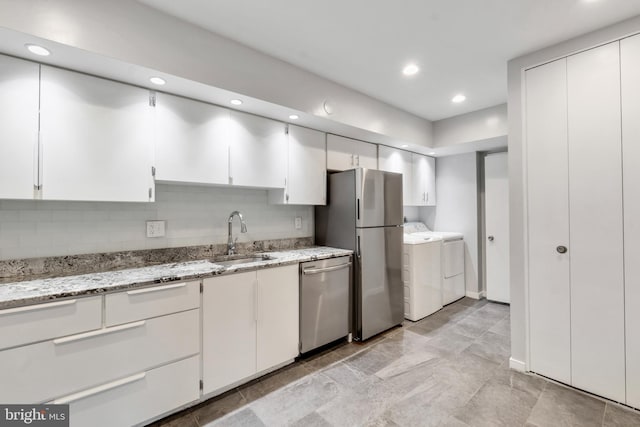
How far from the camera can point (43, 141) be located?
162 cm

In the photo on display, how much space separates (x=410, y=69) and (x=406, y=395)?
2.71 m

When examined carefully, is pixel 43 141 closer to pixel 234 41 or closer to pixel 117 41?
pixel 117 41

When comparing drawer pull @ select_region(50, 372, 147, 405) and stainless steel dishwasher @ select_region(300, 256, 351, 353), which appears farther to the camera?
stainless steel dishwasher @ select_region(300, 256, 351, 353)

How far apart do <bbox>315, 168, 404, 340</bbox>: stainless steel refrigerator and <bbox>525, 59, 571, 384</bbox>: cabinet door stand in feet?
A: 4.07

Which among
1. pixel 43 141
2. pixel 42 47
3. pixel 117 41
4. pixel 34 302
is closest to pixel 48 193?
pixel 43 141

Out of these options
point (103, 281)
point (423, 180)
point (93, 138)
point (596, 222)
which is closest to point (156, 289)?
point (103, 281)

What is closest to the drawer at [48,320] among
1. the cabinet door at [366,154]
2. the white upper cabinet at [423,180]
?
the cabinet door at [366,154]

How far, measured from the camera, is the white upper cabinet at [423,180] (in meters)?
4.19

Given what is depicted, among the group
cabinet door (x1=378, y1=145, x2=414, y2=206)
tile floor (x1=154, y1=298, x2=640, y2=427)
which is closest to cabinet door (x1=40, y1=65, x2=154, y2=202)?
tile floor (x1=154, y1=298, x2=640, y2=427)

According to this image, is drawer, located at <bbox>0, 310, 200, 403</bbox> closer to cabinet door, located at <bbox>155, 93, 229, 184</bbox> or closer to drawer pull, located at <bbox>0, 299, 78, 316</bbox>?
drawer pull, located at <bbox>0, 299, 78, 316</bbox>

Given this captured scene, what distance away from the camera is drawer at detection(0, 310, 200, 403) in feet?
4.37

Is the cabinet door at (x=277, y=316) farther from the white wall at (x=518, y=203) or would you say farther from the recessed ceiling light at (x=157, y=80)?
the white wall at (x=518, y=203)

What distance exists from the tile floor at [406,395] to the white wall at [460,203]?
5.48ft

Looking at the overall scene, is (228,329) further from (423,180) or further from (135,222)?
(423,180)
